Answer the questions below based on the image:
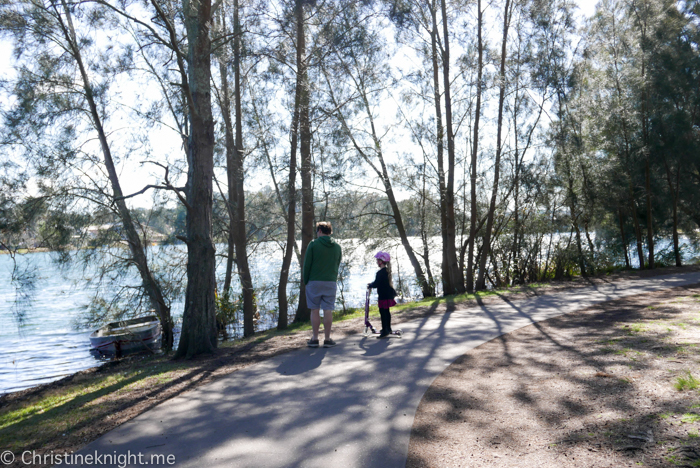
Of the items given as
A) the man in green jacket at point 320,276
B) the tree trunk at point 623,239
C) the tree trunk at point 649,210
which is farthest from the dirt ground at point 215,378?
the tree trunk at point 623,239

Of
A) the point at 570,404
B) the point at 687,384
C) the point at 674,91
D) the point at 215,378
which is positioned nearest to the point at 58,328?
the point at 215,378

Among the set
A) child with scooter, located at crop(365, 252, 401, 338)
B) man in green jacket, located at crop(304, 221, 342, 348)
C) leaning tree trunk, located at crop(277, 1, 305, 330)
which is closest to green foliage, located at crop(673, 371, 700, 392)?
child with scooter, located at crop(365, 252, 401, 338)

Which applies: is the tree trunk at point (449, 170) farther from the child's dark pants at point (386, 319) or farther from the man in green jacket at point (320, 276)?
the man in green jacket at point (320, 276)

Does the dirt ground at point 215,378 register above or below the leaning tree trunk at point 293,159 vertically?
below

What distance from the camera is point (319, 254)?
7.47 metres

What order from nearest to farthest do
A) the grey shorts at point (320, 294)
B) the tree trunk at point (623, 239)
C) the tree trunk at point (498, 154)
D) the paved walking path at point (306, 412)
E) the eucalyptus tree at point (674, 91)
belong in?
the paved walking path at point (306, 412) < the grey shorts at point (320, 294) < the tree trunk at point (498, 154) < the eucalyptus tree at point (674, 91) < the tree trunk at point (623, 239)

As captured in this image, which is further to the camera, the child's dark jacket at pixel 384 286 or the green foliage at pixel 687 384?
the child's dark jacket at pixel 384 286

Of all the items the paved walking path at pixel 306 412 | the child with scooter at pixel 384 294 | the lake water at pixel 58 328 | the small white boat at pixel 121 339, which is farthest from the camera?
the small white boat at pixel 121 339

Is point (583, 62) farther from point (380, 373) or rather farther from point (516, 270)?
point (380, 373)

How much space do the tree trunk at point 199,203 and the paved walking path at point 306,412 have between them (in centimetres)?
195

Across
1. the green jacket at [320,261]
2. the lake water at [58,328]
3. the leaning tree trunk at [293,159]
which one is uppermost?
the leaning tree trunk at [293,159]

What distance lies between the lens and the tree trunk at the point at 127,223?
12.6 meters

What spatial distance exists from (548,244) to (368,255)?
7.75 m

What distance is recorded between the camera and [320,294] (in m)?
7.45
